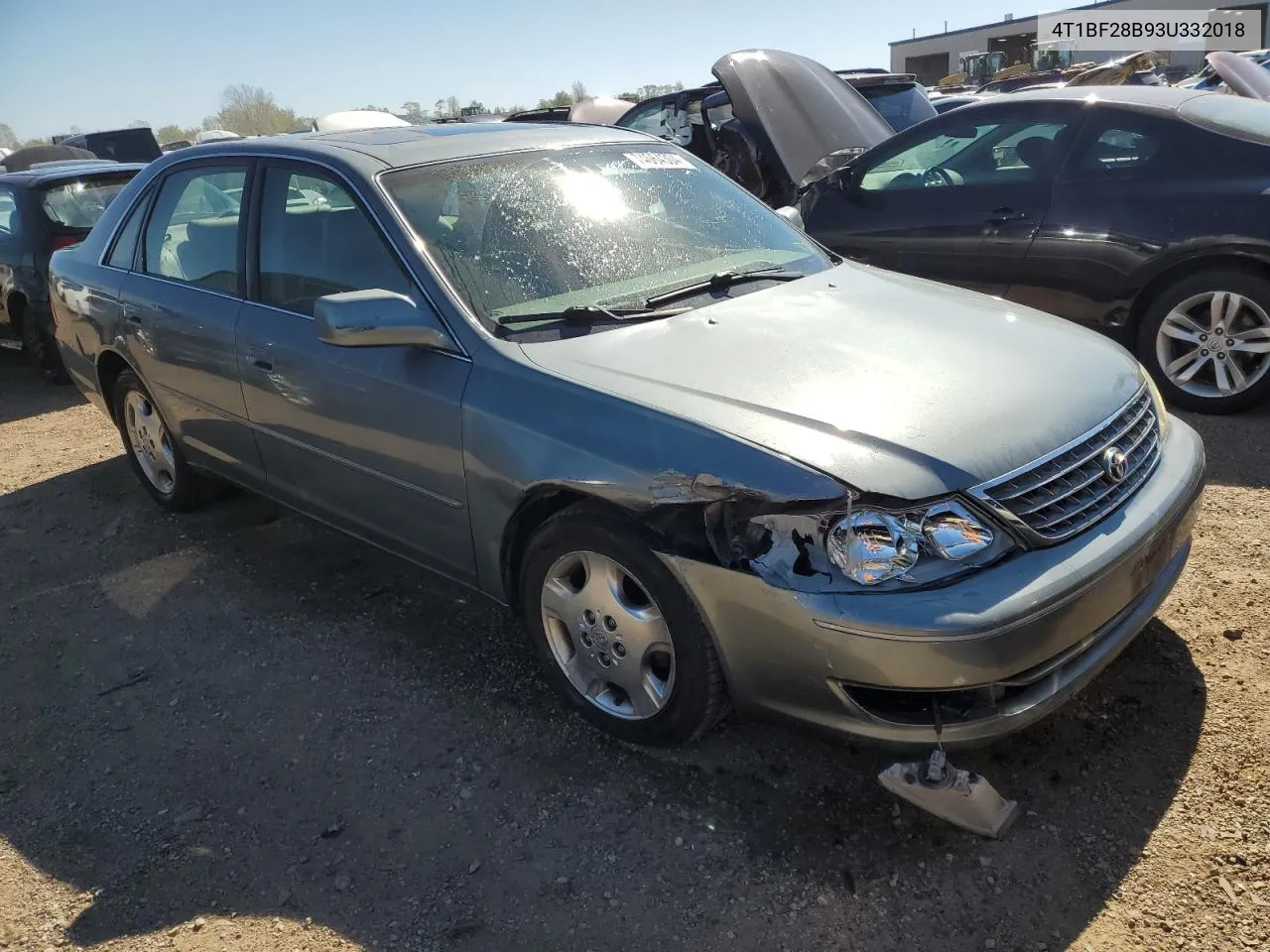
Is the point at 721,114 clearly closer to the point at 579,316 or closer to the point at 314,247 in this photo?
the point at 314,247

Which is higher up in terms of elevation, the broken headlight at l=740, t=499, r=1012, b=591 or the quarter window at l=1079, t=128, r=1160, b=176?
the quarter window at l=1079, t=128, r=1160, b=176

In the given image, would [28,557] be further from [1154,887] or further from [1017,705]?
[1154,887]

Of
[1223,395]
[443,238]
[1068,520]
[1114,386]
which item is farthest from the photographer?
[1223,395]

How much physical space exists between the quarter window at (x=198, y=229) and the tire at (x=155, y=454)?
0.66 metres

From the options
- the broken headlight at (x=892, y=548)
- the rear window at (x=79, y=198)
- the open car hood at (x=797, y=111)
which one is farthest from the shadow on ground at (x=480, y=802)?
the rear window at (x=79, y=198)

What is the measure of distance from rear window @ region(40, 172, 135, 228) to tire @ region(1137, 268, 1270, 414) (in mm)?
6992

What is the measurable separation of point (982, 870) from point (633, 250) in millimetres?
2118

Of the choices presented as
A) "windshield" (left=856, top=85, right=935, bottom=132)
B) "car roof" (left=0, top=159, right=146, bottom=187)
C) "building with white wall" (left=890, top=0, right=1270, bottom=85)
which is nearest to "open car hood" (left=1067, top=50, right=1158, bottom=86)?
"windshield" (left=856, top=85, right=935, bottom=132)

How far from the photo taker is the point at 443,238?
3.10m

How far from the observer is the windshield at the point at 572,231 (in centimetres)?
304

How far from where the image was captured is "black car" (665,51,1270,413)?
475cm

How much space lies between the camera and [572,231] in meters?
3.20

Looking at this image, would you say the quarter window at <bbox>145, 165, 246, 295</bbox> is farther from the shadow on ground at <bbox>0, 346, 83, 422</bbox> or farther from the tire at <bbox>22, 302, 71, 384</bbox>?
the tire at <bbox>22, 302, 71, 384</bbox>

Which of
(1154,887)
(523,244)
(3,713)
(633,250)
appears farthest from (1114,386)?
(3,713)
